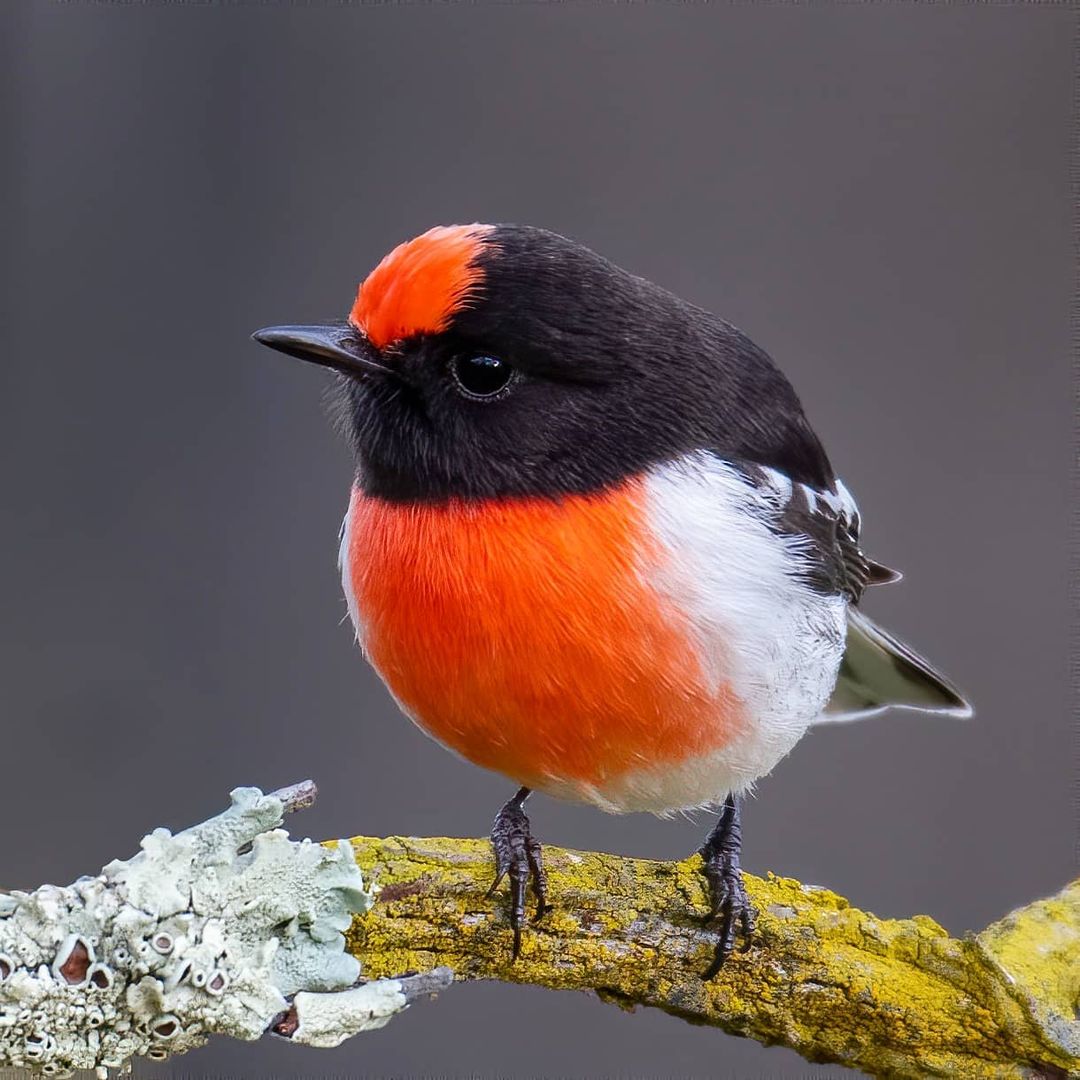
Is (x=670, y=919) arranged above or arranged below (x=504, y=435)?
below

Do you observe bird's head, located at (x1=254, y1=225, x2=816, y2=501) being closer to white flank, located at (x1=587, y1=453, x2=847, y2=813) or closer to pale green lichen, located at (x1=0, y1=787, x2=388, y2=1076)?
white flank, located at (x1=587, y1=453, x2=847, y2=813)

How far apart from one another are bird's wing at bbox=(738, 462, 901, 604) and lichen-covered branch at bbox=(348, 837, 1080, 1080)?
571 mm

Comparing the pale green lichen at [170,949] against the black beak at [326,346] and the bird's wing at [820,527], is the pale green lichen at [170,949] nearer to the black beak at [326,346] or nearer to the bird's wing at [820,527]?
the black beak at [326,346]

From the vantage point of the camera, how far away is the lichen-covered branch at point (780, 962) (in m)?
1.79

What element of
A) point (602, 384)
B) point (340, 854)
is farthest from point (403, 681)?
point (602, 384)

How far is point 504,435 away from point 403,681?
16.2 inches

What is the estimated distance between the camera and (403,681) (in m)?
1.87

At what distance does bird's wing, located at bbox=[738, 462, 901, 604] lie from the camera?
79.2 inches

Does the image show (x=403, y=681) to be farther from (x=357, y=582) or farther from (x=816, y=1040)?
(x=816, y=1040)

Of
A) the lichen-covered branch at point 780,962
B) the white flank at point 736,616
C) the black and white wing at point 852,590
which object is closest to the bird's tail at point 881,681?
the black and white wing at point 852,590

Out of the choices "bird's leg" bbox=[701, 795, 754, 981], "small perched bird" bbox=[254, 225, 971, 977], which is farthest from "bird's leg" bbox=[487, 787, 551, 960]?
"bird's leg" bbox=[701, 795, 754, 981]

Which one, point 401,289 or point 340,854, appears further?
point 401,289

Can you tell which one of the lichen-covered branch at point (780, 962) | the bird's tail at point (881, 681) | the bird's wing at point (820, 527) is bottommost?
the lichen-covered branch at point (780, 962)

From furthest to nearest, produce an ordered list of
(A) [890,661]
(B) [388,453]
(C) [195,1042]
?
(A) [890,661] < (B) [388,453] < (C) [195,1042]
